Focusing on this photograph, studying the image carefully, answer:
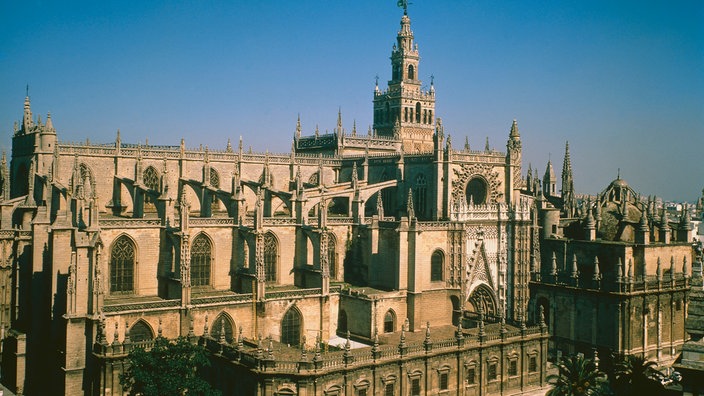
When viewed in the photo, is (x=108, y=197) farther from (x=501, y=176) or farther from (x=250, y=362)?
(x=501, y=176)

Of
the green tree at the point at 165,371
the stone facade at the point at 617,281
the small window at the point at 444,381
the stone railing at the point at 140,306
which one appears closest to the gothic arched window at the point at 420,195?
the stone facade at the point at 617,281

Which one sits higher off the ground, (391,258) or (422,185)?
(422,185)

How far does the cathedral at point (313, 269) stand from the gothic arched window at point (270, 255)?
99mm

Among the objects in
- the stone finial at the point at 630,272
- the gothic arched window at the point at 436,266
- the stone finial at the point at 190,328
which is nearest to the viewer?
the stone finial at the point at 190,328

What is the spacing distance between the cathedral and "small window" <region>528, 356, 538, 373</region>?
0.10 meters

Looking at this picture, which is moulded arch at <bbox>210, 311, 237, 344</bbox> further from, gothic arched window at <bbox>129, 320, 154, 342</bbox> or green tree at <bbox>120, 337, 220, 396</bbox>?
green tree at <bbox>120, 337, 220, 396</bbox>

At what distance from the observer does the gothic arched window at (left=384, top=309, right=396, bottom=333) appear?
150 ft

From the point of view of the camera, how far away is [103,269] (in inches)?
1533

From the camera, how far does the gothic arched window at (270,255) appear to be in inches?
1820

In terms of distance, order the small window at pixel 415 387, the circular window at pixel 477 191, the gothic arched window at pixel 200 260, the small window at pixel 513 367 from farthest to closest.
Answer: the circular window at pixel 477 191 → the small window at pixel 513 367 → the gothic arched window at pixel 200 260 → the small window at pixel 415 387

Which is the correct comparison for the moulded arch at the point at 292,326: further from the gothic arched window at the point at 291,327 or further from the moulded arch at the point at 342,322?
the moulded arch at the point at 342,322

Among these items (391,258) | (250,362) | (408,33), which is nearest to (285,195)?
(391,258)

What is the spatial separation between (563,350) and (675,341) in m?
8.99

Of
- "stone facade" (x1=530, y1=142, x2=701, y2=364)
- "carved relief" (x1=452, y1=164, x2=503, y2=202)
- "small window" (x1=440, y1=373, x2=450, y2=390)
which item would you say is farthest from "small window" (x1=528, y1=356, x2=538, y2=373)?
"carved relief" (x1=452, y1=164, x2=503, y2=202)
